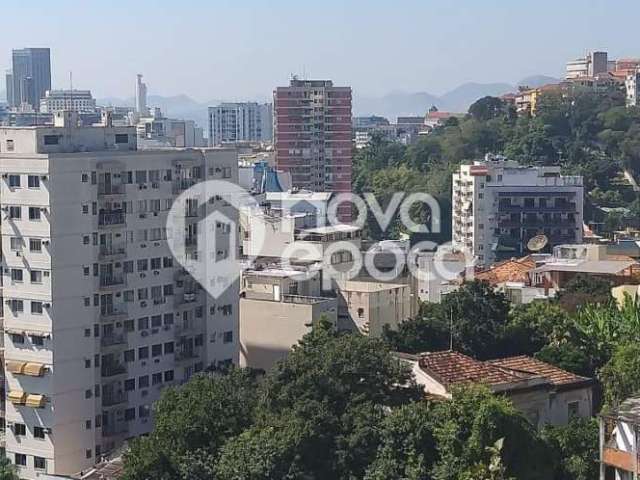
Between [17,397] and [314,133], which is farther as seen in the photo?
[314,133]

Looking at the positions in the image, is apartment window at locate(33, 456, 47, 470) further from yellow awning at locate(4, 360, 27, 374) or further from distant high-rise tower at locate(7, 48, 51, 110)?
distant high-rise tower at locate(7, 48, 51, 110)

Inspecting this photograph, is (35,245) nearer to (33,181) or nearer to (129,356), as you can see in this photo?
(33,181)

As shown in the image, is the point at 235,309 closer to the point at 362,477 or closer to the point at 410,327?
the point at 410,327

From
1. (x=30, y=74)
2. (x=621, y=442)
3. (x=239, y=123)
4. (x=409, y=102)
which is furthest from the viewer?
(x=409, y=102)

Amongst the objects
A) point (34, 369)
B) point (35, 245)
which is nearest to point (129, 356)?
point (34, 369)

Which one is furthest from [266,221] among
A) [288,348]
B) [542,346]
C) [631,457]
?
[631,457]

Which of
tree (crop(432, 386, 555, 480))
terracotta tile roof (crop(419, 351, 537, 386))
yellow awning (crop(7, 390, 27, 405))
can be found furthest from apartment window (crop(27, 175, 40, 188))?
tree (crop(432, 386, 555, 480))

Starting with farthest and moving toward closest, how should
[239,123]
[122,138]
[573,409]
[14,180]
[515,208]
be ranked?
[239,123]
[515,208]
[122,138]
[14,180]
[573,409]

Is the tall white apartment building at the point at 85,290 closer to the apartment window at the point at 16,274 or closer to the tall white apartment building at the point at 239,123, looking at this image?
the apartment window at the point at 16,274
